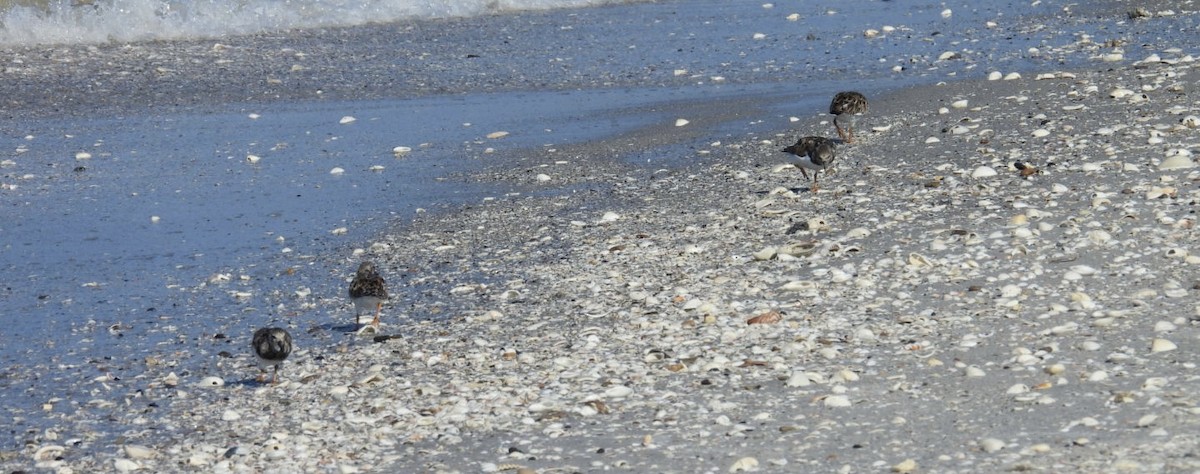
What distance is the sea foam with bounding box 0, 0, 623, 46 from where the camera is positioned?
2353cm

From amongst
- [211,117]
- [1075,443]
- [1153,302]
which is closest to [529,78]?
[211,117]

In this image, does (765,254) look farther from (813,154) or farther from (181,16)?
(181,16)

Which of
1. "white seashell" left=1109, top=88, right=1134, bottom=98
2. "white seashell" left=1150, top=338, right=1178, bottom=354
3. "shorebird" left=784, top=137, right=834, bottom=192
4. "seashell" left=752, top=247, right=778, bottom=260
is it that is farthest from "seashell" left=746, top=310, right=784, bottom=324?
"white seashell" left=1109, top=88, right=1134, bottom=98

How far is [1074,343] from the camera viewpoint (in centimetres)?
743

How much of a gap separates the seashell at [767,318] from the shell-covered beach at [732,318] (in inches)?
0.6

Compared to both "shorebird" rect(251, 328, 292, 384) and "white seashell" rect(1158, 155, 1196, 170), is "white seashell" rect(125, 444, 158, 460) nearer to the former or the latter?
"shorebird" rect(251, 328, 292, 384)

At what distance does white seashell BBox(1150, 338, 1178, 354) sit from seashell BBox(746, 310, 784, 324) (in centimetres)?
199

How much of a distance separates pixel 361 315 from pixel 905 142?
600 centimetres

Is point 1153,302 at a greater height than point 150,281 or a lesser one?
greater

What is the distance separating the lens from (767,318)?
829 cm

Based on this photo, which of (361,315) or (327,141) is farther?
(327,141)

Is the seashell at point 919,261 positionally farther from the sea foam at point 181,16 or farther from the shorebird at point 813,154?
the sea foam at point 181,16

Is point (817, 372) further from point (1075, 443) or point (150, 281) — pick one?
point (150, 281)

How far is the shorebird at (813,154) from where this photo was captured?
11383 millimetres
